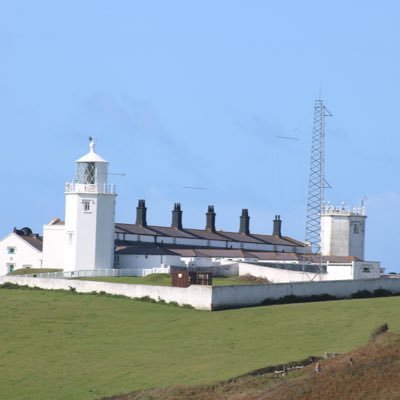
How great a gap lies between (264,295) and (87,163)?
70.0ft

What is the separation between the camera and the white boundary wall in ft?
178

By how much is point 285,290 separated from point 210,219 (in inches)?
1446

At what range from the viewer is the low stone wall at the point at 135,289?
179 feet

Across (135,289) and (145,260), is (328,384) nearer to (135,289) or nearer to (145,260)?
(135,289)

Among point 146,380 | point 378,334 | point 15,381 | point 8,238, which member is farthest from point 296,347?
point 8,238

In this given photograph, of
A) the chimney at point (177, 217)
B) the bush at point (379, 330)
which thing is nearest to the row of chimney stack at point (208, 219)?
the chimney at point (177, 217)

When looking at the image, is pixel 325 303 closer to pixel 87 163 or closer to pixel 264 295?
pixel 264 295

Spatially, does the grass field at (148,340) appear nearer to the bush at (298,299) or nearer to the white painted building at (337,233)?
the bush at (298,299)

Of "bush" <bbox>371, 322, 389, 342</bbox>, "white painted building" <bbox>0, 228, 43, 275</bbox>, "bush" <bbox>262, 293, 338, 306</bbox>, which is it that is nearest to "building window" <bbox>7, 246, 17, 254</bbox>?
"white painted building" <bbox>0, 228, 43, 275</bbox>

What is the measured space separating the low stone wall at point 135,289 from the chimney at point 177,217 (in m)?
24.3

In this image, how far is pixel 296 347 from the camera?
4150 centimetres

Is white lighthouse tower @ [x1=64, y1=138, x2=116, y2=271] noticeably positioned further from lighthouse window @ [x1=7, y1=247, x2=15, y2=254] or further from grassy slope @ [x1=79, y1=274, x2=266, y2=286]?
lighthouse window @ [x1=7, y1=247, x2=15, y2=254]

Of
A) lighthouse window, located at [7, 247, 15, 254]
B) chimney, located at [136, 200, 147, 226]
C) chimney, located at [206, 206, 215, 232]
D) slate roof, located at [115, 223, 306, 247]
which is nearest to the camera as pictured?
lighthouse window, located at [7, 247, 15, 254]

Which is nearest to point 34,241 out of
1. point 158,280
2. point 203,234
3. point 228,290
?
point 203,234
